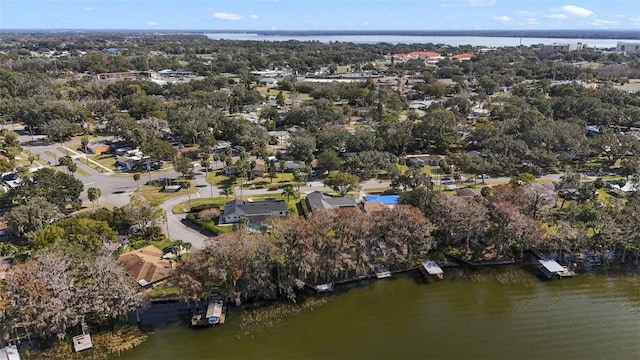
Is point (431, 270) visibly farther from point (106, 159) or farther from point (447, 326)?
point (106, 159)

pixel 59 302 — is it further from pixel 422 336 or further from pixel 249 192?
pixel 249 192

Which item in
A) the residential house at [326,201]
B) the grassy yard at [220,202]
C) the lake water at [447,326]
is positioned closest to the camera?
the lake water at [447,326]

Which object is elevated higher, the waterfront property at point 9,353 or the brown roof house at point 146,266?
the brown roof house at point 146,266

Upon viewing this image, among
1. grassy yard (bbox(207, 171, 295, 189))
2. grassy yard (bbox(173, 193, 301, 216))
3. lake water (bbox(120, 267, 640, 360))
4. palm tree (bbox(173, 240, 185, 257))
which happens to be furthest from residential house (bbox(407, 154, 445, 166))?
palm tree (bbox(173, 240, 185, 257))

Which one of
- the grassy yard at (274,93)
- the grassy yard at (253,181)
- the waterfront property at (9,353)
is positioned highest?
the grassy yard at (274,93)

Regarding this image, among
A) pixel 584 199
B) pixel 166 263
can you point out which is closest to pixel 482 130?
pixel 584 199

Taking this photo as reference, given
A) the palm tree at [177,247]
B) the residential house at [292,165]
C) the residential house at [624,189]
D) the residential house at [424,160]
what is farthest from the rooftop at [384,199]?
the residential house at [624,189]

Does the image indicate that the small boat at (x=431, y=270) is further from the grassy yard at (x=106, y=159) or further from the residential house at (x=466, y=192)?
the grassy yard at (x=106, y=159)

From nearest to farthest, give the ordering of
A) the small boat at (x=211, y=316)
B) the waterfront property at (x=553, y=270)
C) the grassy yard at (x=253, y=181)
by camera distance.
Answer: the small boat at (x=211, y=316)
the waterfront property at (x=553, y=270)
the grassy yard at (x=253, y=181)
